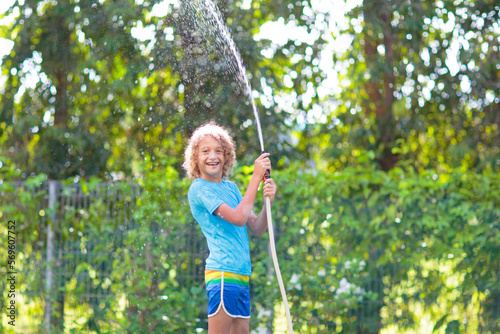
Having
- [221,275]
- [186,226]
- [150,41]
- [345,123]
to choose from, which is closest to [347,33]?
[345,123]

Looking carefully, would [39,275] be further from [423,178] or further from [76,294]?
[423,178]

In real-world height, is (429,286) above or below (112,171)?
below

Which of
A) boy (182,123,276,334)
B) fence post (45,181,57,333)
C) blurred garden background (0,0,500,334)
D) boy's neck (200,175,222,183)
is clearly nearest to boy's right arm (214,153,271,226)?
boy (182,123,276,334)

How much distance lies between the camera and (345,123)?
718 cm

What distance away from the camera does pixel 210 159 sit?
262cm

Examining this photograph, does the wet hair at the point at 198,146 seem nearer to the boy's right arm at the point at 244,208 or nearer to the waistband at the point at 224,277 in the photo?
the boy's right arm at the point at 244,208

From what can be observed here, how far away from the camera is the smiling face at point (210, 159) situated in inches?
103

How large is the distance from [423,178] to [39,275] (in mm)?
3484

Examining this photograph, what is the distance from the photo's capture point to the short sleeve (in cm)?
247

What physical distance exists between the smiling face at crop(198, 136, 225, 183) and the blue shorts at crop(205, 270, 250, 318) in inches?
18.6

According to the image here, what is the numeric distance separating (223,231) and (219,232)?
0.06ft

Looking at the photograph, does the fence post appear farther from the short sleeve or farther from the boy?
the short sleeve

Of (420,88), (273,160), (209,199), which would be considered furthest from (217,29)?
(209,199)

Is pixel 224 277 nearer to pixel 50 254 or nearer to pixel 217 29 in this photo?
pixel 50 254
